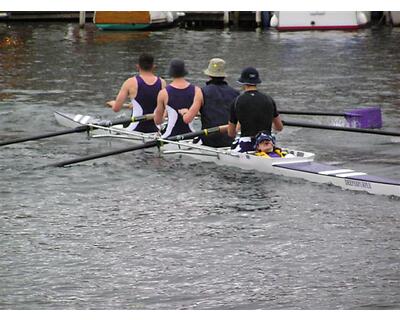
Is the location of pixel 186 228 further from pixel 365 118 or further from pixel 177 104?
pixel 365 118

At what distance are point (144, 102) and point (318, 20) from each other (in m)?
22.8

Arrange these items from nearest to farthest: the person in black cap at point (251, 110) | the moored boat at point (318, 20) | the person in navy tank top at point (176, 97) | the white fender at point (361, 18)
Answer: 1. the person in black cap at point (251, 110)
2. the person in navy tank top at point (176, 97)
3. the moored boat at point (318, 20)
4. the white fender at point (361, 18)

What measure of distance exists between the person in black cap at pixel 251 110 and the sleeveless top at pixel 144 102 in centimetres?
240

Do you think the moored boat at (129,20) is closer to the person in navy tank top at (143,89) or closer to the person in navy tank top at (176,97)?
the person in navy tank top at (143,89)

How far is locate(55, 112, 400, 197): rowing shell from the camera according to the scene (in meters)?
14.3

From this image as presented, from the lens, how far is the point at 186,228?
13.3 meters

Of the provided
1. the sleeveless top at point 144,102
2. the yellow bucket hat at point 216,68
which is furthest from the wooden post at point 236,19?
the yellow bucket hat at point 216,68

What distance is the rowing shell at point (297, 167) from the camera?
14.3 metres

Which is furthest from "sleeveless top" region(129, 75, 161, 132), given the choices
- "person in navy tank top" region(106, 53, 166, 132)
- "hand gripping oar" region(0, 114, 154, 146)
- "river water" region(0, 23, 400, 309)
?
"river water" region(0, 23, 400, 309)

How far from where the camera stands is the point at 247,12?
4222 cm

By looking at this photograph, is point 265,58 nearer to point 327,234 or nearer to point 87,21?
point 87,21

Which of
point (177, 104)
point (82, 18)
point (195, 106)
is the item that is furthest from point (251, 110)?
point (82, 18)

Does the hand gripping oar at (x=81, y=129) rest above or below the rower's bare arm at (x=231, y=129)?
below

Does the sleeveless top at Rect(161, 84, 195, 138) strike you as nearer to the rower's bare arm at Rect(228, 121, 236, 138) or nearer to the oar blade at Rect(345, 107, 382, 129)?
the rower's bare arm at Rect(228, 121, 236, 138)
